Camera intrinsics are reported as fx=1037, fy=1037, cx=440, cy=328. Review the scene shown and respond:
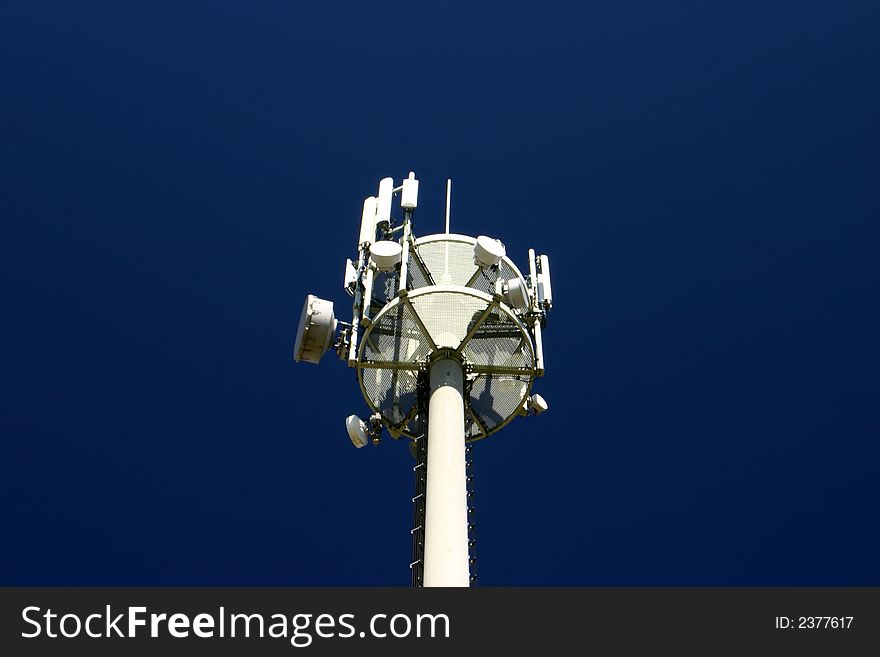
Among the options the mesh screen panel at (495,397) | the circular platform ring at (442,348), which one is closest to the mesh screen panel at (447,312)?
the circular platform ring at (442,348)

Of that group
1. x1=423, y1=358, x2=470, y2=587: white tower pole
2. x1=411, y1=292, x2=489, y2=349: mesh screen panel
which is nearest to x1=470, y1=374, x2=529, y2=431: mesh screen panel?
x1=411, y1=292, x2=489, y2=349: mesh screen panel

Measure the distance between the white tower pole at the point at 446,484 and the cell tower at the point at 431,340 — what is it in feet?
0.12

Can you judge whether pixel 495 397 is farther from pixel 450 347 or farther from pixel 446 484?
pixel 446 484

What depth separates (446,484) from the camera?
69.5 feet

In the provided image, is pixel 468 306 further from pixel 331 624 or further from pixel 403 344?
pixel 331 624

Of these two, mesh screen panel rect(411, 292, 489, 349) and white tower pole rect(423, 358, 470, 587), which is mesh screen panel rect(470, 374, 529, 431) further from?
white tower pole rect(423, 358, 470, 587)

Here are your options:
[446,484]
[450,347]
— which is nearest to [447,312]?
[450,347]

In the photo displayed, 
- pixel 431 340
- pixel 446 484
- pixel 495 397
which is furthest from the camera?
pixel 495 397

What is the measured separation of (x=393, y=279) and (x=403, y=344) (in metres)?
2.16

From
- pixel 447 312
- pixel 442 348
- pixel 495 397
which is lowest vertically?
pixel 495 397

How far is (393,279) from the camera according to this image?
2666 cm

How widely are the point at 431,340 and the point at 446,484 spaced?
13.8ft

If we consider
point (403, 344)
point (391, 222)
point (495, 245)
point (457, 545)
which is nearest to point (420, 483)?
point (457, 545)

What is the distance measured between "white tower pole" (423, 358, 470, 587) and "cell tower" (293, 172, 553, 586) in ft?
0.12
